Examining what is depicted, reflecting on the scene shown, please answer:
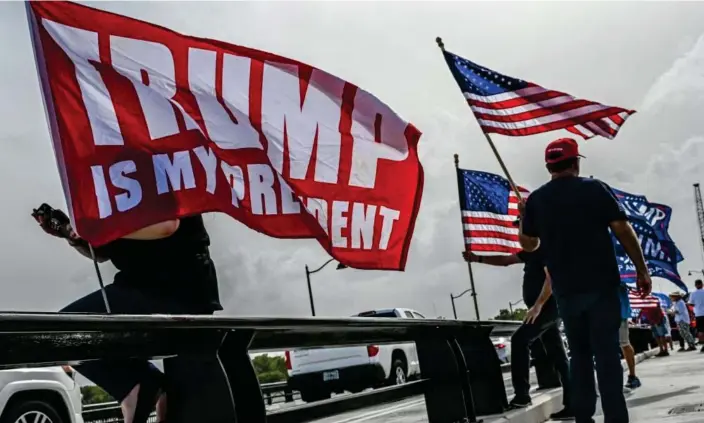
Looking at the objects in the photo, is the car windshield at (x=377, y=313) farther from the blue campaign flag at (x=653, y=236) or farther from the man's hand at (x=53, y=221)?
the man's hand at (x=53, y=221)

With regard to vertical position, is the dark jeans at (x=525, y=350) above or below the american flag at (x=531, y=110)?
below

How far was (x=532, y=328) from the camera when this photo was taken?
7262mm

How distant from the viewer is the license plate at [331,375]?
1961 centimetres

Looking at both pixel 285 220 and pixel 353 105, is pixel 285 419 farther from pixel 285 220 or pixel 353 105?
pixel 353 105

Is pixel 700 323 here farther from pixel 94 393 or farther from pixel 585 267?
pixel 585 267

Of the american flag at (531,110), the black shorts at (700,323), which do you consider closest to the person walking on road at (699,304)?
the black shorts at (700,323)

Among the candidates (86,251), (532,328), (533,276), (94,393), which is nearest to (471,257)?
(533,276)

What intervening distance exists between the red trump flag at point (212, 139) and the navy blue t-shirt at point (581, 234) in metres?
0.89

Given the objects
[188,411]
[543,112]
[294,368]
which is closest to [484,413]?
[188,411]

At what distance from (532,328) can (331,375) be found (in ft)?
42.0

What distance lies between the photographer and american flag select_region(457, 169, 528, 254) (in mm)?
15391

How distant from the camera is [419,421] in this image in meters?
8.20

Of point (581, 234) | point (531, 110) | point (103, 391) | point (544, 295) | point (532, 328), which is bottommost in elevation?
point (103, 391)

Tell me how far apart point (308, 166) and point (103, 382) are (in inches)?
78.7
